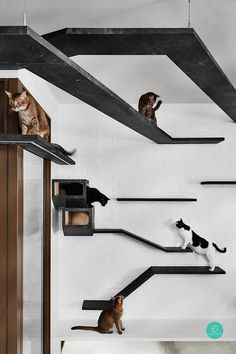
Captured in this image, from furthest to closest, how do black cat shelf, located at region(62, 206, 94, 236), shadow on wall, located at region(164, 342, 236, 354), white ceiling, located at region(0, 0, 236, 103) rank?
shadow on wall, located at region(164, 342, 236, 354) < black cat shelf, located at region(62, 206, 94, 236) < white ceiling, located at region(0, 0, 236, 103)

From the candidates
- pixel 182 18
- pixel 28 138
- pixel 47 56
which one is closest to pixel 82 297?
pixel 28 138

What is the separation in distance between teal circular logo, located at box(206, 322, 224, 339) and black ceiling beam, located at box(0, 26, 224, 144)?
2.30 meters

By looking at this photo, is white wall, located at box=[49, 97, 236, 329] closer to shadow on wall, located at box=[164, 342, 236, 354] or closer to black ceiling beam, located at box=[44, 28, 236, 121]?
shadow on wall, located at box=[164, 342, 236, 354]

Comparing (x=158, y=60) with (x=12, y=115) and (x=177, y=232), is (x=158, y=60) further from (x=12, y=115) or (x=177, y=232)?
(x=177, y=232)

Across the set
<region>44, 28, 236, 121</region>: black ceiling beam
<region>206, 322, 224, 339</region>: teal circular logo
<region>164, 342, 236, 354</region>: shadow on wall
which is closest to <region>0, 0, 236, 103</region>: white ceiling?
<region>44, 28, 236, 121</region>: black ceiling beam

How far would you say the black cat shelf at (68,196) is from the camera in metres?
3.83

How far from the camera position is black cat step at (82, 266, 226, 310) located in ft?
13.8

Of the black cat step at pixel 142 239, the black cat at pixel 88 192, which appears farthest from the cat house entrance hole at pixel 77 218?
the black cat step at pixel 142 239

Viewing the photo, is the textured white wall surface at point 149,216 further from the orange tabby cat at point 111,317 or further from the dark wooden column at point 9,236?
the dark wooden column at point 9,236

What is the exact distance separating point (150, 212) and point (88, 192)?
636 mm

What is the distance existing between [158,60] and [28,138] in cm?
111

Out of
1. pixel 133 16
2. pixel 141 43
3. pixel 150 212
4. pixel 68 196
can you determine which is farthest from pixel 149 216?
pixel 141 43

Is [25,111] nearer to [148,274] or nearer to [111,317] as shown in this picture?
[111,317]

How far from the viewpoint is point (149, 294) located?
430 cm
